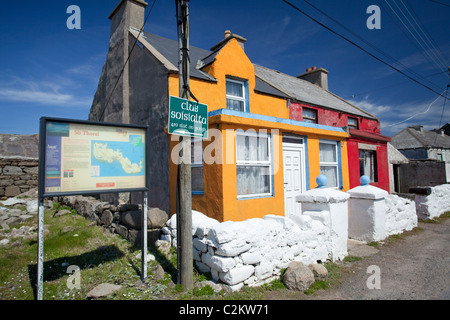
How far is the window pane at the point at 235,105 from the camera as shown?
30.3 ft

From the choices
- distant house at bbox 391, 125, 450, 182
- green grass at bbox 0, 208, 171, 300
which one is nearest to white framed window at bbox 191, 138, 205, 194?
green grass at bbox 0, 208, 171, 300

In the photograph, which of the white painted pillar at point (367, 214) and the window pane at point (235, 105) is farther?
the window pane at point (235, 105)

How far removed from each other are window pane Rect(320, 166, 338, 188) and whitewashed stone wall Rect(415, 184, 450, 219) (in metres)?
4.40

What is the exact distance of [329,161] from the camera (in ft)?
29.9

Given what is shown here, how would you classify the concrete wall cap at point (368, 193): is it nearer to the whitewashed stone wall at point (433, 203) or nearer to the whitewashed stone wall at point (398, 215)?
the whitewashed stone wall at point (398, 215)

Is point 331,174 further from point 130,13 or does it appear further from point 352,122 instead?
point 130,13

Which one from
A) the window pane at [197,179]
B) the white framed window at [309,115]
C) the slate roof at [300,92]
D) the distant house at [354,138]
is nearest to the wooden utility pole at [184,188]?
the window pane at [197,179]

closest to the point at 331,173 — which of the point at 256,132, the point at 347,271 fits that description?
the point at 256,132

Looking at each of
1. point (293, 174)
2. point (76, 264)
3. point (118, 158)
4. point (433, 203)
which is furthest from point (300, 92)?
point (76, 264)

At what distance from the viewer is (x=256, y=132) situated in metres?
6.87

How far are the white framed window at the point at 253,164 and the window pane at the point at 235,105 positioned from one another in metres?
2.66

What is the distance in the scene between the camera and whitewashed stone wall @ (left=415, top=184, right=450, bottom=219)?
10344 mm

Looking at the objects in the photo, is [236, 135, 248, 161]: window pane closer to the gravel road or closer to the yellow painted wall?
the yellow painted wall

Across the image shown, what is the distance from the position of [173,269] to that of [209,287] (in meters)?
1.04
